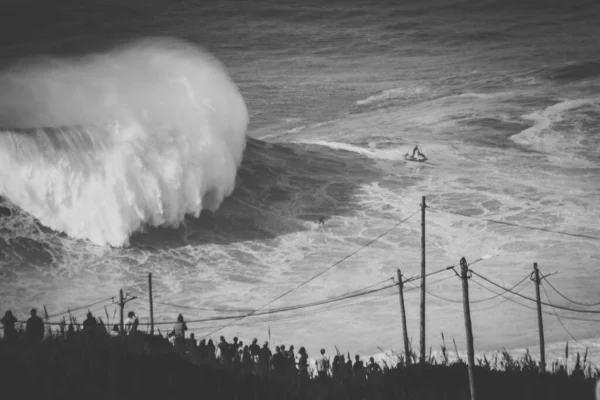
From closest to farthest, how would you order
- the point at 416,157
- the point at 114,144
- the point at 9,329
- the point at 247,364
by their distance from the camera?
the point at 247,364, the point at 9,329, the point at 114,144, the point at 416,157

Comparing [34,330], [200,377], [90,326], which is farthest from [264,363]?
[34,330]

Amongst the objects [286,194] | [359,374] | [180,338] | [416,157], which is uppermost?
[416,157]

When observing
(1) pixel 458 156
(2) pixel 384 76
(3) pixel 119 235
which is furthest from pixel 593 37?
(3) pixel 119 235

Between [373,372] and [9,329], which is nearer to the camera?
[9,329]

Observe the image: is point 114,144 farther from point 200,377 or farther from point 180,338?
point 200,377

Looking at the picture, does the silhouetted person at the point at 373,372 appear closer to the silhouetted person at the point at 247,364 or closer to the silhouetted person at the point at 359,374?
the silhouetted person at the point at 359,374

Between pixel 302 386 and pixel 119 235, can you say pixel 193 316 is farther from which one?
pixel 302 386

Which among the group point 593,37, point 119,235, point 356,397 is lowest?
point 356,397
